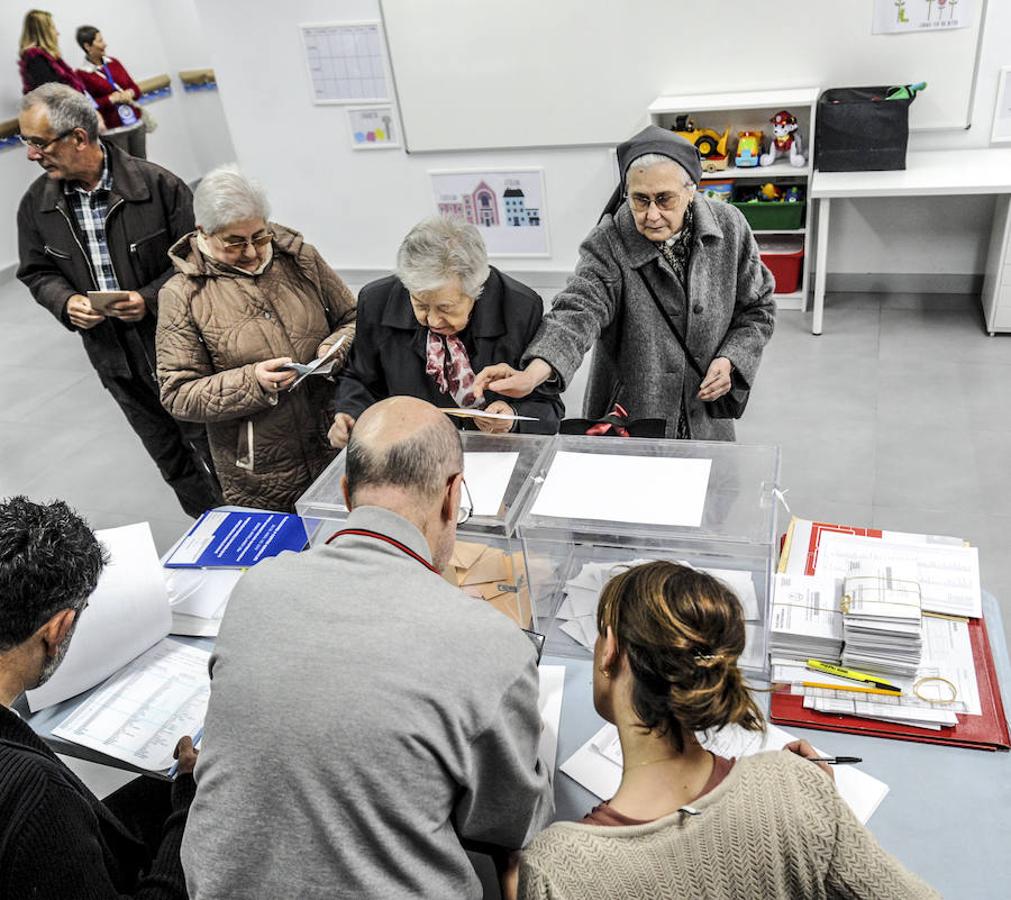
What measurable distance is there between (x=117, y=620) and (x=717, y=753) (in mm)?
1304

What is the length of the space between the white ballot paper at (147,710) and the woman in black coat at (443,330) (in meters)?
0.68

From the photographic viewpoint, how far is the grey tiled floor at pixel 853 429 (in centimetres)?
342

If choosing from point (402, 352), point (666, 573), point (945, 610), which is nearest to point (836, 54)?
point (402, 352)

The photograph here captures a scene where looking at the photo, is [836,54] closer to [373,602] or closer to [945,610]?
[945,610]

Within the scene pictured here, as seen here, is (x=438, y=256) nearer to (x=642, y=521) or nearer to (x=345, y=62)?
(x=642, y=521)

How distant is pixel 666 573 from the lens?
131 cm

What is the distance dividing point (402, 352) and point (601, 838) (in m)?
1.46

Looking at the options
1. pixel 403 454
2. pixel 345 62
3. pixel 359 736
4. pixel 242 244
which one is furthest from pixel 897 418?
pixel 345 62

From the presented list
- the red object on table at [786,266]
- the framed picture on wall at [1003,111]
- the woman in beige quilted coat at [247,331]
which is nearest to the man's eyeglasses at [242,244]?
the woman in beige quilted coat at [247,331]

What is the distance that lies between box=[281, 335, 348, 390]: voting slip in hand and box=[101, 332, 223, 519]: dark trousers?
39.0 inches

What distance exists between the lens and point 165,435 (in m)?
3.49

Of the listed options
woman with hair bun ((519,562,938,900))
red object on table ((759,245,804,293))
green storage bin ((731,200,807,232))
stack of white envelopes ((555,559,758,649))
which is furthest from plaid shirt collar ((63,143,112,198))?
red object on table ((759,245,804,293))

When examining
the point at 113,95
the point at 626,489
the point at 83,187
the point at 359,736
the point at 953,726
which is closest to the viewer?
the point at 359,736

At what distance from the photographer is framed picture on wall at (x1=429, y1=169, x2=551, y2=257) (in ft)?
17.7
